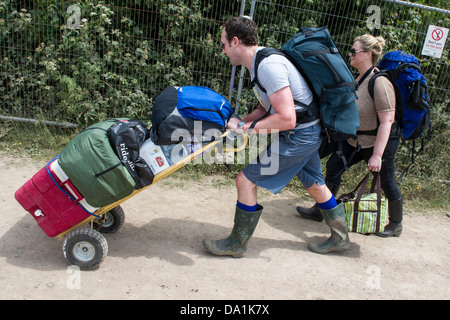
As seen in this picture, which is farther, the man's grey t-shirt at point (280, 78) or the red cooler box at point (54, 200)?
the red cooler box at point (54, 200)

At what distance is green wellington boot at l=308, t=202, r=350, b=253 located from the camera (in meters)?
3.64

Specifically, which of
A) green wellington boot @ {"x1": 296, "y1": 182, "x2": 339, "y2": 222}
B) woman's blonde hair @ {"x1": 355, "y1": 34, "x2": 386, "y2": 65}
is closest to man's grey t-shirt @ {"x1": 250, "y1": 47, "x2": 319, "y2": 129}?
woman's blonde hair @ {"x1": 355, "y1": 34, "x2": 386, "y2": 65}

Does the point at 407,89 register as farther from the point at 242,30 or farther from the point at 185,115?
the point at 185,115

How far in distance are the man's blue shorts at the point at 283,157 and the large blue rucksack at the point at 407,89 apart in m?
0.90

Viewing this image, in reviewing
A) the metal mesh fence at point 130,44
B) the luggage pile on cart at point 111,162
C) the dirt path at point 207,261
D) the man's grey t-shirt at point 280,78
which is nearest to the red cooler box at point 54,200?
the luggage pile on cart at point 111,162

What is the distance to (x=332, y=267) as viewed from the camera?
3551 mm

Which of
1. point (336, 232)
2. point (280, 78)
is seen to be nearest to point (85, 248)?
point (280, 78)

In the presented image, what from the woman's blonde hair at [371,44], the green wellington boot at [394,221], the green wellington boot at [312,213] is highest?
the woman's blonde hair at [371,44]

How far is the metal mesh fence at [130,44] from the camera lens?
5434mm

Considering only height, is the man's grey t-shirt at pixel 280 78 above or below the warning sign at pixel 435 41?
below

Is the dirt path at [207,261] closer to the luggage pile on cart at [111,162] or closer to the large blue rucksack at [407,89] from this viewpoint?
the luggage pile on cart at [111,162]

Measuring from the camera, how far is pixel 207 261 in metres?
3.43

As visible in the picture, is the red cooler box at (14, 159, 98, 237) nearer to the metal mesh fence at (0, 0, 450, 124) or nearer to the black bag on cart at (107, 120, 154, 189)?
the black bag on cart at (107, 120, 154, 189)

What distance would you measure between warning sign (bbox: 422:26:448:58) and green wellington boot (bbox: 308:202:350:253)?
3.11 m
